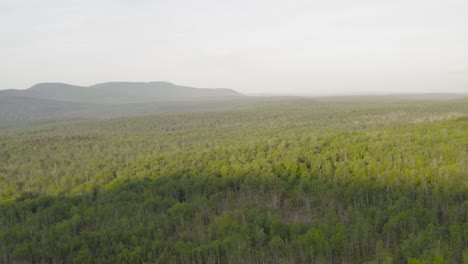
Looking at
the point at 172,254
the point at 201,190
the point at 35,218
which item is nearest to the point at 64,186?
the point at 35,218

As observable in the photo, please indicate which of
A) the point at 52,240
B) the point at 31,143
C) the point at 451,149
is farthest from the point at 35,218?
the point at 31,143

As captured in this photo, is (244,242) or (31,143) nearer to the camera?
(244,242)

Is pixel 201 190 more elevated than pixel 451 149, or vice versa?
pixel 451 149

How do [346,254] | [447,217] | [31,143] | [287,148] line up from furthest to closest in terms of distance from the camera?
[31,143] < [287,148] < [447,217] < [346,254]

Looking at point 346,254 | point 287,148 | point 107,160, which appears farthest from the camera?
point 107,160

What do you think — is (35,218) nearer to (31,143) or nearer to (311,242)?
(311,242)

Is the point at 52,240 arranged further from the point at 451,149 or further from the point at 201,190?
the point at 451,149
